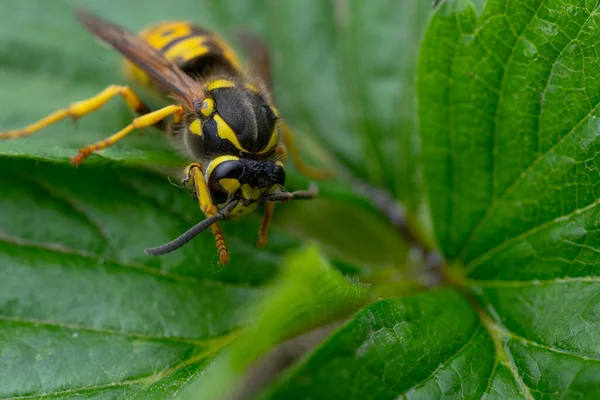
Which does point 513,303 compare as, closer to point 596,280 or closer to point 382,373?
point 596,280

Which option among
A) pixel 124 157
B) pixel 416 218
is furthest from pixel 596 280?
pixel 124 157

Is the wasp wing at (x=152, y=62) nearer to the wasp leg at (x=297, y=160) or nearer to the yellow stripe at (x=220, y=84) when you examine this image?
the yellow stripe at (x=220, y=84)

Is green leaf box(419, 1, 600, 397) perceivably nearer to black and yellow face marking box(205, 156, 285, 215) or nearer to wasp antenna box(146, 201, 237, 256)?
black and yellow face marking box(205, 156, 285, 215)

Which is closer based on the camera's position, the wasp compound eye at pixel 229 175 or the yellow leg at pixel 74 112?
the wasp compound eye at pixel 229 175

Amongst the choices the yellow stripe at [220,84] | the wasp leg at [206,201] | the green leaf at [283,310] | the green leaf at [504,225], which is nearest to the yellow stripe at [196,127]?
the yellow stripe at [220,84]

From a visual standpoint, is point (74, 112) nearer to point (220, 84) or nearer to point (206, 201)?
Result: point (220, 84)

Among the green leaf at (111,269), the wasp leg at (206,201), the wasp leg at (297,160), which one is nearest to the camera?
the green leaf at (111,269)
